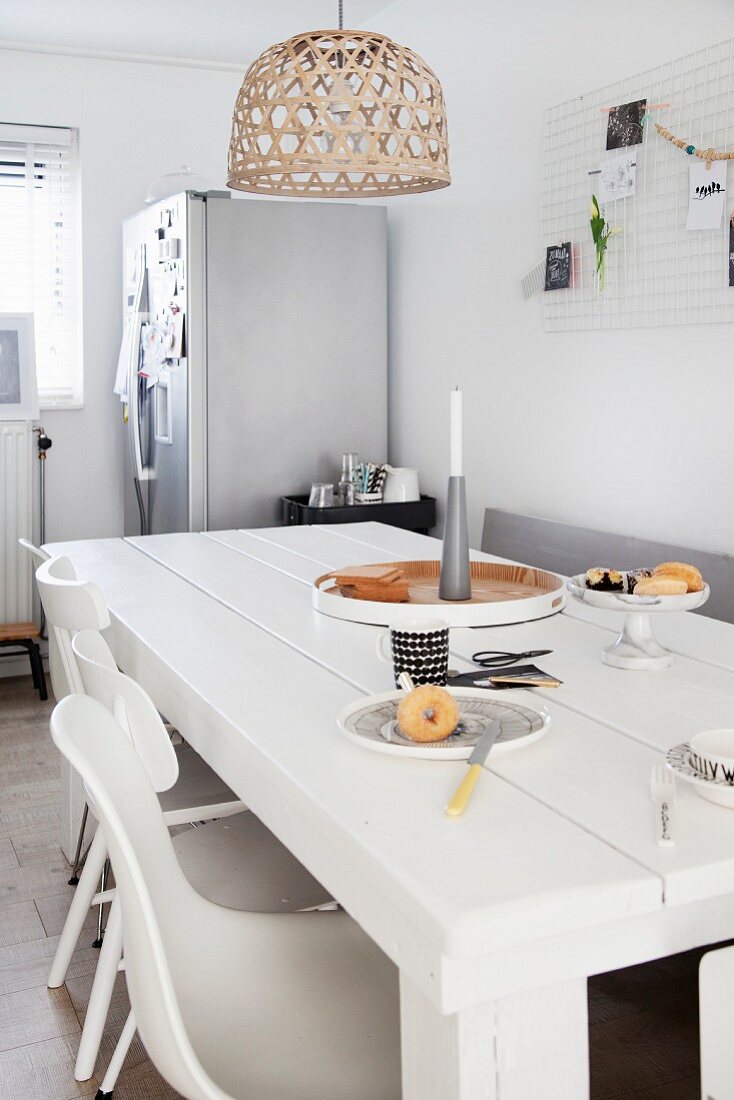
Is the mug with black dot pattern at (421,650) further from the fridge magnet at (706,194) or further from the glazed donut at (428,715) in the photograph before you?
the fridge magnet at (706,194)

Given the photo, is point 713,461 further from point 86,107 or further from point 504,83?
point 86,107

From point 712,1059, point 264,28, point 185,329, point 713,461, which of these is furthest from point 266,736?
point 264,28

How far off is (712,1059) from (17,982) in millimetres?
1599

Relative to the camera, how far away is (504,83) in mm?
3588

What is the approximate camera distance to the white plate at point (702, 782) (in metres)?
1.14

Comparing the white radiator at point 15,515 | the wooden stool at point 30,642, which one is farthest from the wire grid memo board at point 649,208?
the wooden stool at point 30,642

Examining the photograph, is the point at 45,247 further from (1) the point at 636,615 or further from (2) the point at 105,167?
(1) the point at 636,615

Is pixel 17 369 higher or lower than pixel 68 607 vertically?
higher

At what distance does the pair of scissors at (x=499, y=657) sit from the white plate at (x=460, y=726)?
0.23 metres

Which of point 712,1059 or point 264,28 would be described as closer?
point 712,1059

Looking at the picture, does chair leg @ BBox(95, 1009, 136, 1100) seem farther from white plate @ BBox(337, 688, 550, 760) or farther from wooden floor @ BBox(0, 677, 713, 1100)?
white plate @ BBox(337, 688, 550, 760)

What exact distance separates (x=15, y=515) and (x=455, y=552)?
113 inches

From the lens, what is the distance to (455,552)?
211cm

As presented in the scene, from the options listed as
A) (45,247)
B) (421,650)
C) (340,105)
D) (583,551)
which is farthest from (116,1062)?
(45,247)
